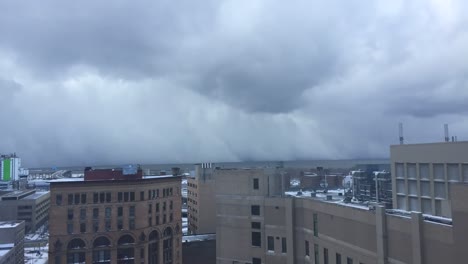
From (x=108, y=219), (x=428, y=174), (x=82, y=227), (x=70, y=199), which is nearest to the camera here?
(x=428, y=174)

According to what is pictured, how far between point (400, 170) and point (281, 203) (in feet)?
50.6

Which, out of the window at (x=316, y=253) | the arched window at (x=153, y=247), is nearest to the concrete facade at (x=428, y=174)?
the window at (x=316, y=253)

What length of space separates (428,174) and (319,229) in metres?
12.4

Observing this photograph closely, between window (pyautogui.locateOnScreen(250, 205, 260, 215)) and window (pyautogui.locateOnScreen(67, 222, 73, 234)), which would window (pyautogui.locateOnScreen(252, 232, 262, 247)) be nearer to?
window (pyautogui.locateOnScreen(250, 205, 260, 215))

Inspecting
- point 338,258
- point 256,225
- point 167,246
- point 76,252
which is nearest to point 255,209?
point 256,225

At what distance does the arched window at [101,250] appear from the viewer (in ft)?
281

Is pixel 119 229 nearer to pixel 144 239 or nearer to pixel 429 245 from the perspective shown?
pixel 144 239

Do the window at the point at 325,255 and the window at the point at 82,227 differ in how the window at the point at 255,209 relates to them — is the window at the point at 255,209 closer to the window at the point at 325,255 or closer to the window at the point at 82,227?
the window at the point at 325,255

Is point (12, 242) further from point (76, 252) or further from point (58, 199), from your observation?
point (58, 199)

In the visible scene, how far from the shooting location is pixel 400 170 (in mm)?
41594

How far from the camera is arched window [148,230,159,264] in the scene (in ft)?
300

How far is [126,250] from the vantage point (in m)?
87.9

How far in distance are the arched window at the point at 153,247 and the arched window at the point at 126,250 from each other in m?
4.36

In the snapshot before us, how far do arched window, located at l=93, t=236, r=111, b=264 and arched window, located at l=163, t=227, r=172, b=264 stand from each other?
1420cm
